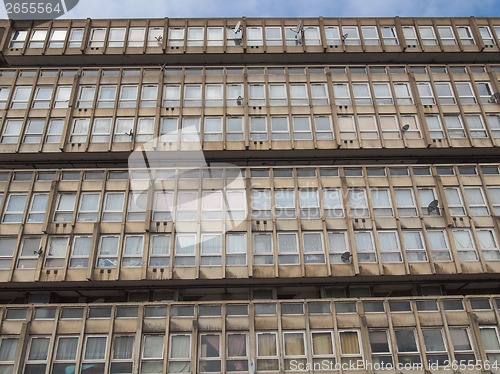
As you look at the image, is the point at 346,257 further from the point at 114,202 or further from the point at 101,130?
the point at 101,130

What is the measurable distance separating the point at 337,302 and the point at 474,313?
5509mm

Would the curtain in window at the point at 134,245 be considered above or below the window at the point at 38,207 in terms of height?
below

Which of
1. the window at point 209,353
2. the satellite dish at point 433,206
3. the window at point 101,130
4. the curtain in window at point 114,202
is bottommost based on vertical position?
the window at point 209,353

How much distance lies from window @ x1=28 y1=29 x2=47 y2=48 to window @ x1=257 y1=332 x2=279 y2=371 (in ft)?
71.1

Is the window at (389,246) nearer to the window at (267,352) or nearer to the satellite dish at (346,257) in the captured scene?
the satellite dish at (346,257)

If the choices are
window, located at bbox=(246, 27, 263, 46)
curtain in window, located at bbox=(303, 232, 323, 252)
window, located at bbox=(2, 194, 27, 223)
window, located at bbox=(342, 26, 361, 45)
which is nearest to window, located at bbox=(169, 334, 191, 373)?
curtain in window, located at bbox=(303, 232, 323, 252)

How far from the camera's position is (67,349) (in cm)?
1683

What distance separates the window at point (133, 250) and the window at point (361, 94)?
13757mm

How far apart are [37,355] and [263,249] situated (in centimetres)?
997

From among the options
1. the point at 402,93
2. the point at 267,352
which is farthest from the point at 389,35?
the point at 267,352

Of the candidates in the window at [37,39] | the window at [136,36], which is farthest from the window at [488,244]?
the window at [37,39]

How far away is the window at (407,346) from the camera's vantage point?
54.7ft

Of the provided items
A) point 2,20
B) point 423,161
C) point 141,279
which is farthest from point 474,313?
point 2,20

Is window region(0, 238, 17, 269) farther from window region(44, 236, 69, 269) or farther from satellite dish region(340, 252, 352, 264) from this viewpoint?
satellite dish region(340, 252, 352, 264)
